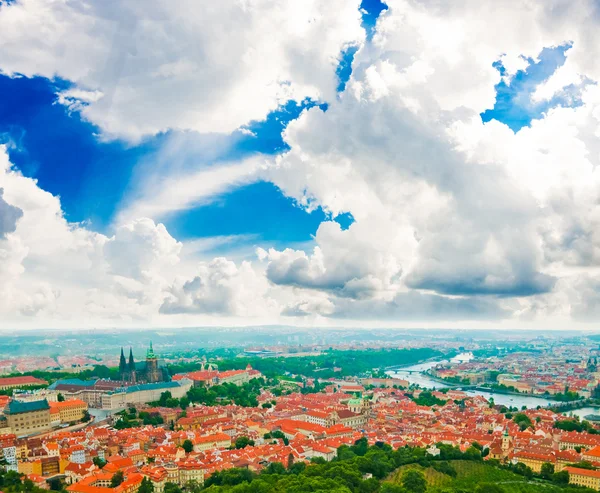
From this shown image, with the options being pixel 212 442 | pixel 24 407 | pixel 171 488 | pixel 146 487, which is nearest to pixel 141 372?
pixel 24 407

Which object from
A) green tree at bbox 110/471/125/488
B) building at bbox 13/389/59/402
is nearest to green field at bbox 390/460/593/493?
green tree at bbox 110/471/125/488

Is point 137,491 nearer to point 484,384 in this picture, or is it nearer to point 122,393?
point 122,393

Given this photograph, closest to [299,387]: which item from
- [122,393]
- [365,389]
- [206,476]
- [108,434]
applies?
[365,389]

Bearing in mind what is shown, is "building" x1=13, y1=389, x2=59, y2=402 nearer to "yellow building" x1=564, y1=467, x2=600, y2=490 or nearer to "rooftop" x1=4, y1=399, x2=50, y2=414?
"rooftop" x1=4, y1=399, x2=50, y2=414

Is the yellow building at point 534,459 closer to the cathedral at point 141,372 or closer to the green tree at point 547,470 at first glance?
the green tree at point 547,470

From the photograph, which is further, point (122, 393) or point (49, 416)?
point (122, 393)

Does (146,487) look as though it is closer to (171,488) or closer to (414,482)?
(171,488)

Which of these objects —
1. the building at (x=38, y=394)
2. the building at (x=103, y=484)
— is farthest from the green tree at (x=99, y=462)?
the building at (x=38, y=394)
